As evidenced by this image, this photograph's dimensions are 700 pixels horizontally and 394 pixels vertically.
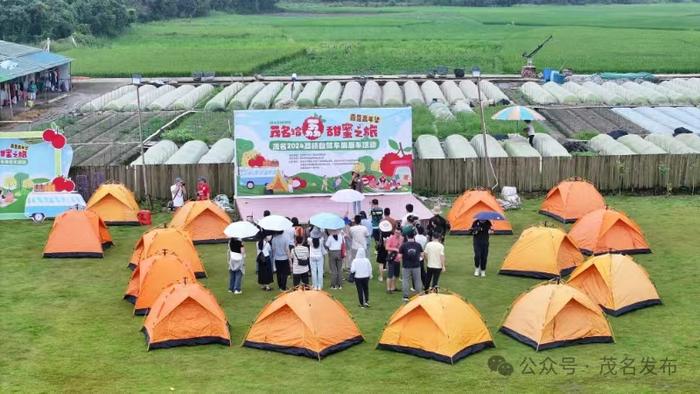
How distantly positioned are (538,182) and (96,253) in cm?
1366

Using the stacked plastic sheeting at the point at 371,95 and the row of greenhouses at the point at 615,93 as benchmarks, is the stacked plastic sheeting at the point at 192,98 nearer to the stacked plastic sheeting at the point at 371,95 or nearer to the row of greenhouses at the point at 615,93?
the stacked plastic sheeting at the point at 371,95

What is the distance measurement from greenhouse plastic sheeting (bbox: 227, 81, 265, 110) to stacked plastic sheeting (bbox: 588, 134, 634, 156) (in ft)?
60.5

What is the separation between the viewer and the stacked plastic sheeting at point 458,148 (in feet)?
106

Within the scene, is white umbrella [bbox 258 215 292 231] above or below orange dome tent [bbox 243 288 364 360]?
above

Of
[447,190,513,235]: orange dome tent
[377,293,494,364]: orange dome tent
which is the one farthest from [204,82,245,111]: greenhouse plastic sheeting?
[377,293,494,364]: orange dome tent

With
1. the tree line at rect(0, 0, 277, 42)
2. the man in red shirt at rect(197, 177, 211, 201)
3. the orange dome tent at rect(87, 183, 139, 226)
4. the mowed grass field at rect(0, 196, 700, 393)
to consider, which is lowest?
the mowed grass field at rect(0, 196, 700, 393)

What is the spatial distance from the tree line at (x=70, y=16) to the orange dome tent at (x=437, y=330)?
6719 centimetres

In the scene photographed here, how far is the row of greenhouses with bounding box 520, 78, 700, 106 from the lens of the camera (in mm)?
48031

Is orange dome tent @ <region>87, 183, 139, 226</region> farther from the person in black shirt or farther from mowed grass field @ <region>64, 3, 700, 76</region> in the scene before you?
mowed grass field @ <region>64, 3, 700, 76</region>

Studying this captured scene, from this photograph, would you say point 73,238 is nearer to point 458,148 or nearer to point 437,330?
point 437,330

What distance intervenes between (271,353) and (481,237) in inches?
250

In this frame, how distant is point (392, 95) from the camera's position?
5056cm

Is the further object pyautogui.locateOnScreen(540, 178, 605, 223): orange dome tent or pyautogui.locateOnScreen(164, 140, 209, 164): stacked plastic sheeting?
pyautogui.locateOnScreen(164, 140, 209, 164): stacked plastic sheeting

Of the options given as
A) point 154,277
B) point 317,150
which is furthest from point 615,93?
point 154,277
